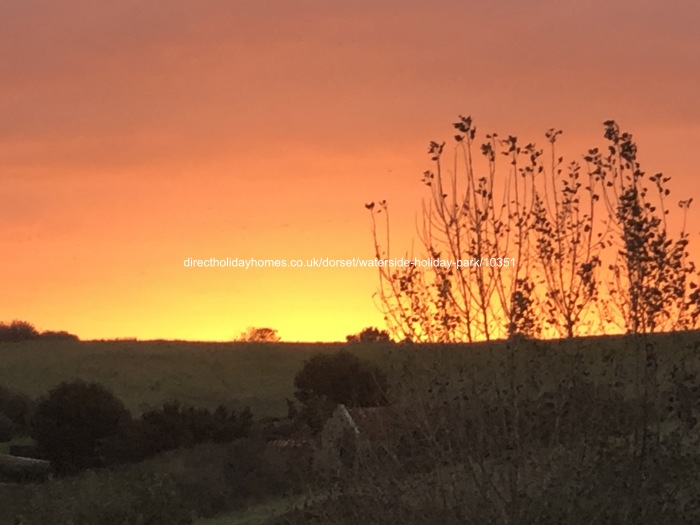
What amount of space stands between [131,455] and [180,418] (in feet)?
7.59

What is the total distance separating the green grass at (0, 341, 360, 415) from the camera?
63.0 metres

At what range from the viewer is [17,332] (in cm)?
10019

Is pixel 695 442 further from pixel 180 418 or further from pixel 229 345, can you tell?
pixel 229 345

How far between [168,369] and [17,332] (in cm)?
3317

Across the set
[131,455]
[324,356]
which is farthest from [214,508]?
[324,356]

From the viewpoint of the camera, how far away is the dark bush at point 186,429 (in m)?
42.8

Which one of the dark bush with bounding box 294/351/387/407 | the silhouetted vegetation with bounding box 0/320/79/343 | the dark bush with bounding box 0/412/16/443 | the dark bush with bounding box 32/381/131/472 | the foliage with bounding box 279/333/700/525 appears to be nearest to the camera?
the foliage with bounding box 279/333/700/525

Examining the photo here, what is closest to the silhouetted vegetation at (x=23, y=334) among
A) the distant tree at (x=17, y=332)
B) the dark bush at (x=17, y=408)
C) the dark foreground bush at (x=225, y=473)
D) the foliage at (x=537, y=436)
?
the distant tree at (x=17, y=332)

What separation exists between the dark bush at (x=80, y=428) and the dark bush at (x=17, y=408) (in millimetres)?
7090

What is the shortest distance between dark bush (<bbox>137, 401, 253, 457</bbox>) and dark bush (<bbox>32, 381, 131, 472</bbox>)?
4.45 ft

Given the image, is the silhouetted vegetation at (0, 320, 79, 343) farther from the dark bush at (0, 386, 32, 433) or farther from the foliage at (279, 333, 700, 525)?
the foliage at (279, 333, 700, 525)

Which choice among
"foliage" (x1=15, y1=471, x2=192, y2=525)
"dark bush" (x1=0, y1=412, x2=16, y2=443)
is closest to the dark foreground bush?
"foliage" (x1=15, y1=471, x2=192, y2=525)

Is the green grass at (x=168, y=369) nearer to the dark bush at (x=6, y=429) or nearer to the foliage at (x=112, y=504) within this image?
the dark bush at (x=6, y=429)

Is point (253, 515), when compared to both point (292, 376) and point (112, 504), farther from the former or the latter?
point (292, 376)
